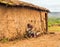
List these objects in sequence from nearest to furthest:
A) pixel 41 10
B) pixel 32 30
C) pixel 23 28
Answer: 1. pixel 23 28
2. pixel 32 30
3. pixel 41 10

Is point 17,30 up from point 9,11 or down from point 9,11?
down

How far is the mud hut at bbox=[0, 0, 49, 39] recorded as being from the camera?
55.0 ft

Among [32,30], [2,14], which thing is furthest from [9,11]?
[32,30]

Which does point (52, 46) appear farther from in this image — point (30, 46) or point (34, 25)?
point (34, 25)

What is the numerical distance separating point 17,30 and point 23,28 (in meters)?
0.95

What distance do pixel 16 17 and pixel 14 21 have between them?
0.39 meters

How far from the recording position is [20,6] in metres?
18.5

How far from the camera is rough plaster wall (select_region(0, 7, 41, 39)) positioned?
1680 cm

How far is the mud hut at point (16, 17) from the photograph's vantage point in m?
16.8

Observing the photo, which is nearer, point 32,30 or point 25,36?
point 25,36

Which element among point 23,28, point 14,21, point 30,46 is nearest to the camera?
point 30,46

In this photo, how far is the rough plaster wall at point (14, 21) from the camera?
16797 mm

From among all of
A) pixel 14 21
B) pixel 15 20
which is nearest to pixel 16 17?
pixel 15 20

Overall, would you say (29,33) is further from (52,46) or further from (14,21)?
(52,46)
